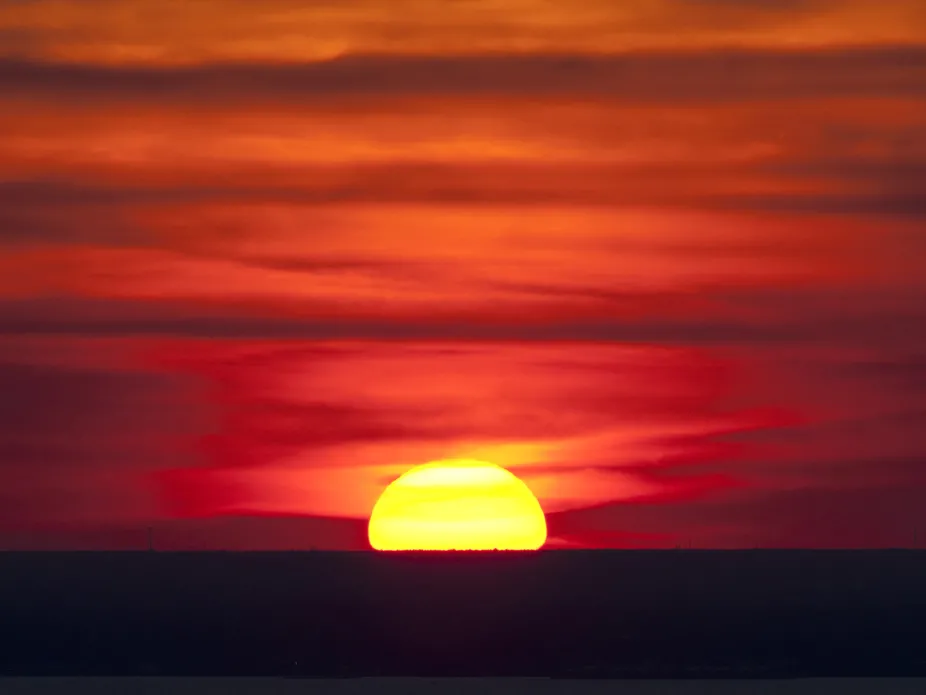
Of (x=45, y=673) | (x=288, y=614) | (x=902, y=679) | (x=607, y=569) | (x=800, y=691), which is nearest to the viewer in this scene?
(x=800, y=691)

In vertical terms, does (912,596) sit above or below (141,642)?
Answer: above

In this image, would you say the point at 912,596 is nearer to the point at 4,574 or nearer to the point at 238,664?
the point at 238,664

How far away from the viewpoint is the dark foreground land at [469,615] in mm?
45562

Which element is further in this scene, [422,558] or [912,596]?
[422,558]

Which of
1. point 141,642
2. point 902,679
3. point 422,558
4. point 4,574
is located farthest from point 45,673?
point 4,574

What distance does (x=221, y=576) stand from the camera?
70.1 metres

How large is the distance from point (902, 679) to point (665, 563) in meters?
36.9

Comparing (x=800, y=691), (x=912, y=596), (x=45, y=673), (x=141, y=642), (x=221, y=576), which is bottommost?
(x=800, y=691)

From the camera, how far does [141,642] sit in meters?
51.4

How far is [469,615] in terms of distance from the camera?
2180 inches

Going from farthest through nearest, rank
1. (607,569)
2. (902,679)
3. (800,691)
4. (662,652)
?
1. (607,569)
2. (662,652)
3. (902,679)
4. (800,691)

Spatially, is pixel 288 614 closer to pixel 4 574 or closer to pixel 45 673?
pixel 45 673

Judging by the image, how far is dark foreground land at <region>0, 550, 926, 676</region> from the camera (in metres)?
45.6

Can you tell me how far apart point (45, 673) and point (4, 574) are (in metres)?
31.6
